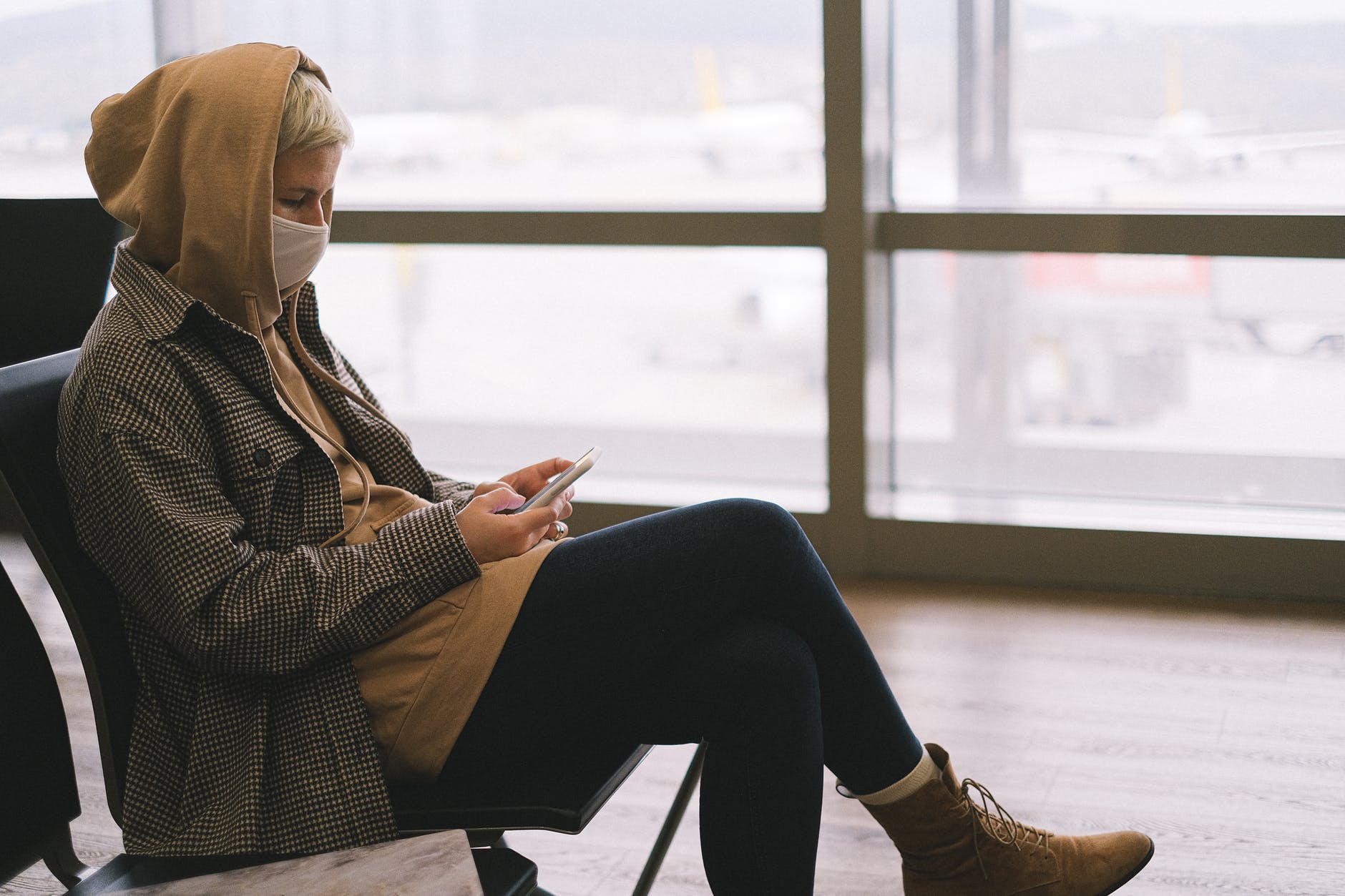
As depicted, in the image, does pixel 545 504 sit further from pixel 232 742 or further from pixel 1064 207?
pixel 1064 207

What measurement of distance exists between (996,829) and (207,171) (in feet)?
4.12

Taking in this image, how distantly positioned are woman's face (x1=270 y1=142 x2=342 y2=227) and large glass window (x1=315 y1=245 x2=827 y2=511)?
2.00 meters

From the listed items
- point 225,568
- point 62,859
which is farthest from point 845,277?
point 62,859

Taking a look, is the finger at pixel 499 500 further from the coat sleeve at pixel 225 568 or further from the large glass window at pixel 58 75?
the large glass window at pixel 58 75

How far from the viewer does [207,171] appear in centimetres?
148

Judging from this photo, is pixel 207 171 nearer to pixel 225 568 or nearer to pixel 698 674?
pixel 225 568

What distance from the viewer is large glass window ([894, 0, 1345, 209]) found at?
3.07 m

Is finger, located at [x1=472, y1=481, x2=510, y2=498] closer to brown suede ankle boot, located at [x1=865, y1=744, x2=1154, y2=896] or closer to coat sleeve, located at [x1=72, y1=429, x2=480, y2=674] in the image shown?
coat sleeve, located at [x1=72, y1=429, x2=480, y2=674]

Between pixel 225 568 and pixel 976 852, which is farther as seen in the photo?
pixel 976 852

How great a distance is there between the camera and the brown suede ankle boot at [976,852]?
165cm

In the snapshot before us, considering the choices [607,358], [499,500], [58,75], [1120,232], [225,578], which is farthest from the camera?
[58,75]

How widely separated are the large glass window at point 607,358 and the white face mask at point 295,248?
1971 mm

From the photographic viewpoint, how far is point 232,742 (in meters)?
1.46

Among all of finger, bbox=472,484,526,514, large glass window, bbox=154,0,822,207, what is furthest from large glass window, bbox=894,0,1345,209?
finger, bbox=472,484,526,514
